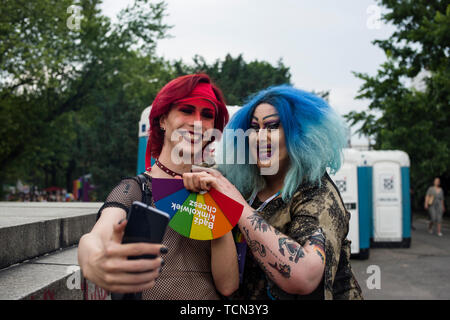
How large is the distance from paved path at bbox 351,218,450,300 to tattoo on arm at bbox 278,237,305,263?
403cm

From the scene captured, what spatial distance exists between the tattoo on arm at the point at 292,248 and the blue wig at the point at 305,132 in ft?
0.83

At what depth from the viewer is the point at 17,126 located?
46.9 ft

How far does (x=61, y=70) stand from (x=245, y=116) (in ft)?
52.3

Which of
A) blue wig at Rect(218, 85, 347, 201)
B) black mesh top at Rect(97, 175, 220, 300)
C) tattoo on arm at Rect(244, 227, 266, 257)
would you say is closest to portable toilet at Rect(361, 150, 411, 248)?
blue wig at Rect(218, 85, 347, 201)

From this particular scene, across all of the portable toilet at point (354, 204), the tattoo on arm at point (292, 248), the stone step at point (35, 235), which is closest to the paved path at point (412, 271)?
the portable toilet at point (354, 204)

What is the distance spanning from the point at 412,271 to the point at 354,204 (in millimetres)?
1921

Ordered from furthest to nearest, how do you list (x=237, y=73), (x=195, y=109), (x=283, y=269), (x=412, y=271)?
(x=237, y=73) < (x=412, y=271) < (x=195, y=109) < (x=283, y=269)

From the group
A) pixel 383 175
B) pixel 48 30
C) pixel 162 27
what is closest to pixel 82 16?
pixel 48 30

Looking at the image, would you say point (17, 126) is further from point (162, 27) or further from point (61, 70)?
point (162, 27)

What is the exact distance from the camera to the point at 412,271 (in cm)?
771

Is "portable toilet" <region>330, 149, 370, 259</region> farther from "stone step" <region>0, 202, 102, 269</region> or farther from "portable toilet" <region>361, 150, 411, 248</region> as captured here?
"stone step" <region>0, 202, 102, 269</region>

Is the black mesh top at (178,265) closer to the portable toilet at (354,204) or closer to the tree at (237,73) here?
the portable toilet at (354,204)

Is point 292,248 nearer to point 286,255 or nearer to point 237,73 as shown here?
point 286,255

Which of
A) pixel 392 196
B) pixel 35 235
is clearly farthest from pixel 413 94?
pixel 35 235
